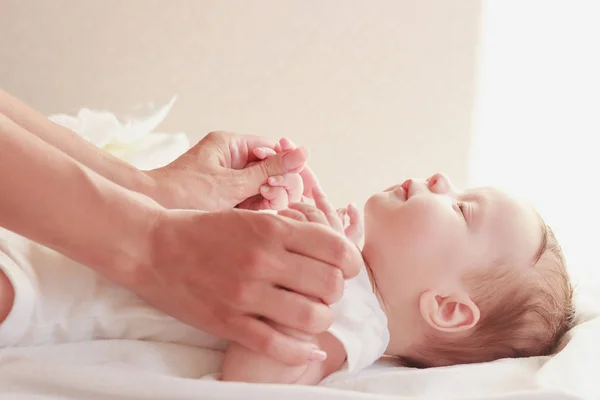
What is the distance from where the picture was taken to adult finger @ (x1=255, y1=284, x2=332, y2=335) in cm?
86

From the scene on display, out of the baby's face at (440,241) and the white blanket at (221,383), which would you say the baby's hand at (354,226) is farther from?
the white blanket at (221,383)

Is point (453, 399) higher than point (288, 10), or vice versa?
point (288, 10)

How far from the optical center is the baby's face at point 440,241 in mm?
1069

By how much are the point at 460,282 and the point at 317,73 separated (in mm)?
1366

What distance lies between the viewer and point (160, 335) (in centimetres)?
100

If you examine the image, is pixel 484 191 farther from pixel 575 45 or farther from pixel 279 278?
pixel 575 45

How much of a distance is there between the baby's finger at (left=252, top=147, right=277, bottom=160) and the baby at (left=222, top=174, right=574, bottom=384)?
0.32 meters

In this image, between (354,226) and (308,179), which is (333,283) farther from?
(308,179)

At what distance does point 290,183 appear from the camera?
1.33 meters

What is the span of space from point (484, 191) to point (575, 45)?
3.68 ft

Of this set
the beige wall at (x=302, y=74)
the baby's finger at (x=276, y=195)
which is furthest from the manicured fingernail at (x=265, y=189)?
the beige wall at (x=302, y=74)

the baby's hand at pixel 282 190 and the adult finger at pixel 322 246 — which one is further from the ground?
the baby's hand at pixel 282 190

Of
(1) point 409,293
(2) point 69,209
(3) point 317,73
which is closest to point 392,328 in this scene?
(1) point 409,293

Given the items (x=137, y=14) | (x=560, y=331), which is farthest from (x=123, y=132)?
(x=560, y=331)
